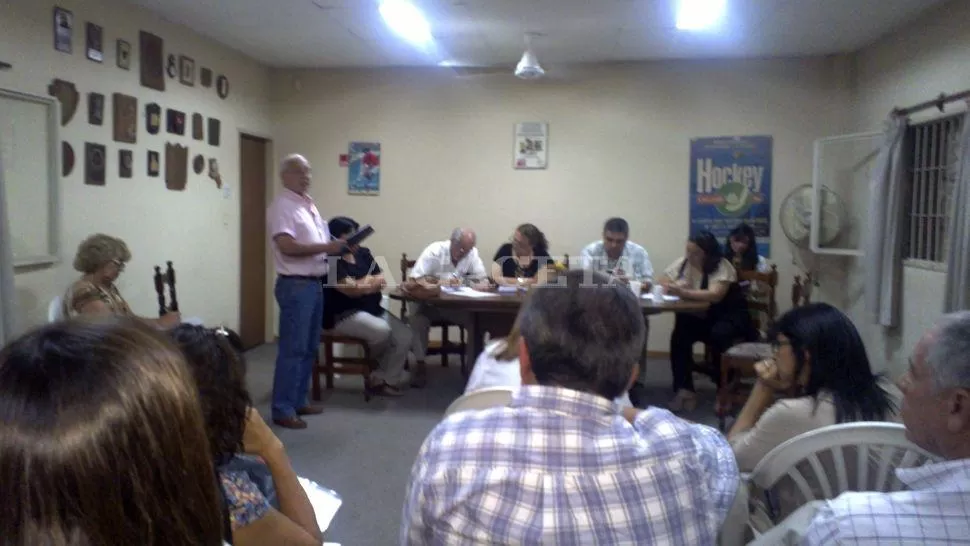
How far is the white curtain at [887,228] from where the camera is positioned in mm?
4562

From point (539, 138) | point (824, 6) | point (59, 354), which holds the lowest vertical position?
point (59, 354)

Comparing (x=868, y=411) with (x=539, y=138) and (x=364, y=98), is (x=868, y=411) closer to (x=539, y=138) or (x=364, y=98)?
(x=539, y=138)

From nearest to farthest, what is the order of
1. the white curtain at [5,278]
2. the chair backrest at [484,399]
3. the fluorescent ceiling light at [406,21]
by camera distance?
the chair backrest at [484,399], the white curtain at [5,278], the fluorescent ceiling light at [406,21]

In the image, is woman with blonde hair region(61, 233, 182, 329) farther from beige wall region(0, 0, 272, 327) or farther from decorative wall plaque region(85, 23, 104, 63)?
decorative wall plaque region(85, 23, 104, 63)

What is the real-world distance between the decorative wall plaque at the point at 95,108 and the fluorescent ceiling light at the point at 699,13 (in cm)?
336

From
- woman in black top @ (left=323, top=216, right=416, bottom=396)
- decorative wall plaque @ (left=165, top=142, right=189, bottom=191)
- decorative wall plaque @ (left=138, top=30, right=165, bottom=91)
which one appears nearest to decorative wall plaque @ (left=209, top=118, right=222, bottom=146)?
decorative wall plaque @ (left=165, top=142, right=189, bottom=191)

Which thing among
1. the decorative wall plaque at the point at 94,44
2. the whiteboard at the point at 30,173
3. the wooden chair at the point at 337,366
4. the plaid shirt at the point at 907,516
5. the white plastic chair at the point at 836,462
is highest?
the decorative wall plaque at the point at 94,44

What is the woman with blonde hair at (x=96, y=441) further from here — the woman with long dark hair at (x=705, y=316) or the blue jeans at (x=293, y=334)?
the woman with long dark hair at (x=705, y=316)

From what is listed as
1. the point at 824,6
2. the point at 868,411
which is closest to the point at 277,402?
the point at 868,411

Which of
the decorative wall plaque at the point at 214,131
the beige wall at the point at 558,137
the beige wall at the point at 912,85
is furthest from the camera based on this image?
the beige wall at the point at 558,137

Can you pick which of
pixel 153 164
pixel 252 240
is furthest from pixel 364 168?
pixel 153 164

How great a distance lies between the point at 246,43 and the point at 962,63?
15.3 feet

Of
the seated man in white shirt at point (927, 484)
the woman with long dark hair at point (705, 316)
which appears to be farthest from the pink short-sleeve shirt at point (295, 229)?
the seated man in white shirt at point (927, 484)

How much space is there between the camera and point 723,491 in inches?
48.4
